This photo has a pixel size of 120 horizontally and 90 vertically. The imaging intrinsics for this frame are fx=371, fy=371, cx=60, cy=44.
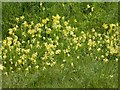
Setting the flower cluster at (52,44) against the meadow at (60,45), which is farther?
the flower cluster at (52,44)

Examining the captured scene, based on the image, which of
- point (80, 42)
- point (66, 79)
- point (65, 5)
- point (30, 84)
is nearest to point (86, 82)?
point (66, 79)

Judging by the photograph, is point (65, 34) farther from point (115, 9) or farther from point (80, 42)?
point (115, 9)

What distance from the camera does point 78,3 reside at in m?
7.60

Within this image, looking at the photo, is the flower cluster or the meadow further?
the flower cluster

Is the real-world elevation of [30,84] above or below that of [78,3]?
below

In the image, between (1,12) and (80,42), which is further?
(1,12)

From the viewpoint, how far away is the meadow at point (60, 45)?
5660mm

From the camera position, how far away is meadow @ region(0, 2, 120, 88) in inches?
223

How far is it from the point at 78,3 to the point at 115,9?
30.1 inches

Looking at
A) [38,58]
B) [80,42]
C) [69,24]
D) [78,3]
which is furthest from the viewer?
[78,3]

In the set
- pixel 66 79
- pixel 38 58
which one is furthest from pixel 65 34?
pixel 66 79

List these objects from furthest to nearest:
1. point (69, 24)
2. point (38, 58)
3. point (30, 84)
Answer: point (69, 24)
point (38, 58)
point (30, 84)

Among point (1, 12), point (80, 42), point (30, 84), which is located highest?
point (1, 12)

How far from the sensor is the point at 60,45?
6.52 m
